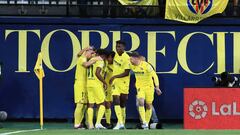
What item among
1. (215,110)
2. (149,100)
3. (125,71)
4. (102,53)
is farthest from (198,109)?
(102,53)

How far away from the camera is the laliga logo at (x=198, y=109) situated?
1558 cm

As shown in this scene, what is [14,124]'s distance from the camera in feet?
57.3

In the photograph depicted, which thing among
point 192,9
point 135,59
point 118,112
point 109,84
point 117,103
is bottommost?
point 118,112

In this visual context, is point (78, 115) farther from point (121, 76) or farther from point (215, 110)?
point (215, 110)

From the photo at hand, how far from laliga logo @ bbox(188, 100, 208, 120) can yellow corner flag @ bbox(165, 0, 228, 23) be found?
2879 millimetres

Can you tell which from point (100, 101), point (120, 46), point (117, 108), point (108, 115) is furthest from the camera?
point (108, 115)

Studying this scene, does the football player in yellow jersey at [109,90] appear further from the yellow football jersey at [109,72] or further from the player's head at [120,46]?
the player's head at [120,46]

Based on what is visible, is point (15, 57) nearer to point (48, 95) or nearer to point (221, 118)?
point (48, 95)

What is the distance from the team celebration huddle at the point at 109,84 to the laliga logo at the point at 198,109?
0.94 meters

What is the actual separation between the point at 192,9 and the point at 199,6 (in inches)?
8.1

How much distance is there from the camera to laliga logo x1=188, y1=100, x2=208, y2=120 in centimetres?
1558

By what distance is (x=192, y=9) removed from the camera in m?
17.6

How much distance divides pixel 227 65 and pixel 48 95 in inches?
191

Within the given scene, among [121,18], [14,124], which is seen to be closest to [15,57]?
[14,124]
